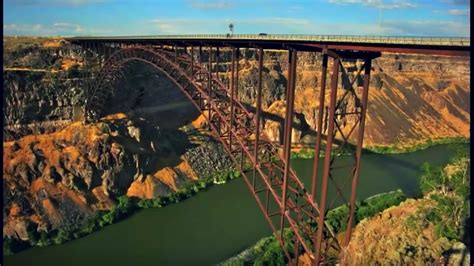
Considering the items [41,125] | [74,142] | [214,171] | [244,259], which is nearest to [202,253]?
[244,259]

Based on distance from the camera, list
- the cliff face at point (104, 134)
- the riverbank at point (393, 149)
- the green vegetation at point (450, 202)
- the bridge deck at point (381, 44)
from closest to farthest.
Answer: the bridge deck at point (381, 44) < the green vegetation at point (450, 202) < the cliff face at point (104, 134) < the riverbank at point (393, 149)

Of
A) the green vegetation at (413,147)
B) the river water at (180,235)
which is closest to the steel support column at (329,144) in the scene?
the river water at (180,235)

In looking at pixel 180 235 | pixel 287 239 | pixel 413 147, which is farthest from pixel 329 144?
pixel 413 147

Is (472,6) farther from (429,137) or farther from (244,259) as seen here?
(429,137)

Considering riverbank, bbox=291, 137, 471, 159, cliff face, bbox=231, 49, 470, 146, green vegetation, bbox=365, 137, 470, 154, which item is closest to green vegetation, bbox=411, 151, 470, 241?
riverbank, bbox=291, 137, 471, 159

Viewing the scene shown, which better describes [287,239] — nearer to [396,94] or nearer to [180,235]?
[180,235]

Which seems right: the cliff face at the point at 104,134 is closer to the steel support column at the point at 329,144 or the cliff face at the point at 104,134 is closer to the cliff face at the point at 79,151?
the cliff face at the point at 79,151
